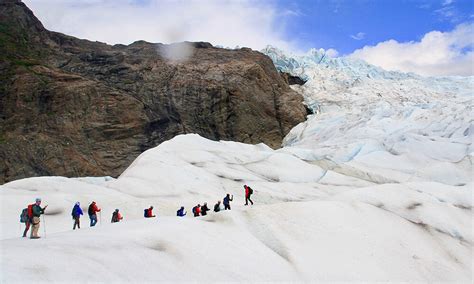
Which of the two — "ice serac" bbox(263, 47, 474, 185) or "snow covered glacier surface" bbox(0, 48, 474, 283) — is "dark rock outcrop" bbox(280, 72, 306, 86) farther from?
"snow covered glacier surface" bbox(0, 48, 474, 283)

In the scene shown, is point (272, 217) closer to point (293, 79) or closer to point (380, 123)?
point (380, 123)

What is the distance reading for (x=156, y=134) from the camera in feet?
180

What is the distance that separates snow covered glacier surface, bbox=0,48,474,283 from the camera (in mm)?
10648

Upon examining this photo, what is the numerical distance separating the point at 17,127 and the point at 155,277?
4533cm

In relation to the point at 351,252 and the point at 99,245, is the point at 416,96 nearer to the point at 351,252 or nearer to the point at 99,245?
the point at 351,252

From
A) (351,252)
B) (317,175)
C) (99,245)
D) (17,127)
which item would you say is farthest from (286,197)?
(17,127)

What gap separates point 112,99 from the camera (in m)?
54.9

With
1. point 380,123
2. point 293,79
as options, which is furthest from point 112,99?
point 293,79

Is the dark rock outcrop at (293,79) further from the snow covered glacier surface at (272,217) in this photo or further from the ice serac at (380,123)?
the snow covered glacier surface at (272,217)

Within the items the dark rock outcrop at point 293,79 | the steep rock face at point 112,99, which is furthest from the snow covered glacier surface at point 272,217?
the dark rock outcrop at point 293,79

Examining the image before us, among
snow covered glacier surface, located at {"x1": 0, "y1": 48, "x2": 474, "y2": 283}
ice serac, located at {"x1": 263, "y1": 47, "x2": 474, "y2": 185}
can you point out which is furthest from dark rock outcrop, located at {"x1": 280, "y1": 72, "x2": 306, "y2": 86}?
snow covered glacier surface, located at {"x1": 0, "y1": 48, "x2": 474, "y2": 283}

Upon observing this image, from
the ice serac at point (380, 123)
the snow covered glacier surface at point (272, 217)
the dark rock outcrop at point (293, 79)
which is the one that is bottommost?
the snow covered glacier surface at point (272, 217)

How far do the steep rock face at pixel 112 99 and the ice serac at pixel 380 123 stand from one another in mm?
6751

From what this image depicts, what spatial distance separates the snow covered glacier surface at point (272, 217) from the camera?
10.6 metres
